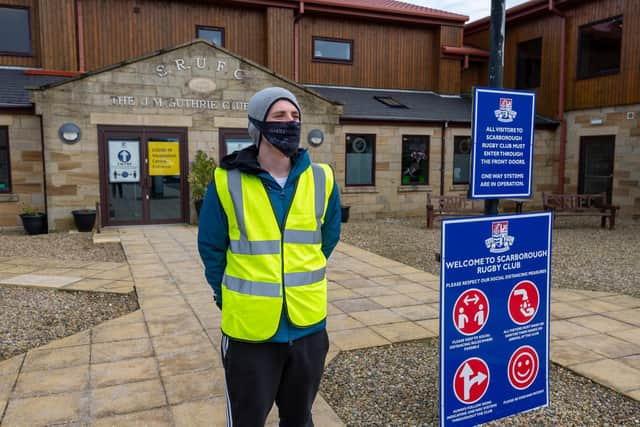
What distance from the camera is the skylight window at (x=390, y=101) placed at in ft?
54.2

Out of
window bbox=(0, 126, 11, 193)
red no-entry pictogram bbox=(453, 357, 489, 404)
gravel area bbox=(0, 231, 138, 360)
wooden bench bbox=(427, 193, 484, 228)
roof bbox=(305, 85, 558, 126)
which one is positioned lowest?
gravel area bbox=(0, 231, 138, 360)

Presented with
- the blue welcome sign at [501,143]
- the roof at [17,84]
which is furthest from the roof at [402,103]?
the blue welcome sign at [501,143]

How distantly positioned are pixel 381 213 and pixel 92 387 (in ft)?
41.0

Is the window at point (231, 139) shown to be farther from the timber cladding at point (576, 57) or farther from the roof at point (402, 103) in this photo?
the timber cladding at point (576, 57)

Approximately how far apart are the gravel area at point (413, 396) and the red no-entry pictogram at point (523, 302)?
0.74 m

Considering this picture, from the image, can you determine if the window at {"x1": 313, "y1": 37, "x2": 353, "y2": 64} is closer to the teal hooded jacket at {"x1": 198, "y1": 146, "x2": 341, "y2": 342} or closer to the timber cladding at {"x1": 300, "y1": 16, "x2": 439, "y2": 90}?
the timber cladding at {"x1": 300, "y1": 16, "x2": 439, "y2": 90}

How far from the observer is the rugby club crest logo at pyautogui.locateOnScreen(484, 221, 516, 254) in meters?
3.13

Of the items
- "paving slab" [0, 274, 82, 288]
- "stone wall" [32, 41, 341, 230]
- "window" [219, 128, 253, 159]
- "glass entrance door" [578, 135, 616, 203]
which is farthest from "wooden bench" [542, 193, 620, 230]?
"paving slab" [0, 274, 82, 288]

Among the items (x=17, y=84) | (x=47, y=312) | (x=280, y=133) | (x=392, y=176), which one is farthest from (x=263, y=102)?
(x=392, y=176)

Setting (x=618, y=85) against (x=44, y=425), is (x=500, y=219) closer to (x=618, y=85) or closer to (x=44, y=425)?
(x=44, y=425)

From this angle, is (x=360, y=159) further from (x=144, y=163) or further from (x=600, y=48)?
(x=600, y=48)

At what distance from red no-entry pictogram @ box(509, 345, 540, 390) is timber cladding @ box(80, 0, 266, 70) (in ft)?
48.8

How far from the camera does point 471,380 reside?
10.4ft

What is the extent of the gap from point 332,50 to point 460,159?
573 cm
